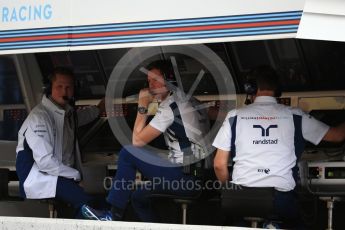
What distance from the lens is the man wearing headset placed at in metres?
5.62

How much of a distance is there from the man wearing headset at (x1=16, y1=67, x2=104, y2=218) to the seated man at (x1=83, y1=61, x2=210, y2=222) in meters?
0.35

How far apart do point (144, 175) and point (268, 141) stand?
3.59 feet

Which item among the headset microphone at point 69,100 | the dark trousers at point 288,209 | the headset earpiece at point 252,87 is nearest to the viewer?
the dark trousers at point 288,209

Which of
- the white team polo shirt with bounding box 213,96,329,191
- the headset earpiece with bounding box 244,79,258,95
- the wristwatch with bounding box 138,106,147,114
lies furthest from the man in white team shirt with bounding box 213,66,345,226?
the wristwatch with bounding box 138,106,147,114

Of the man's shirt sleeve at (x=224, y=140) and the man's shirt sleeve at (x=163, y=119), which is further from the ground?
the man's shirt sleeve at (x=163, y=119)

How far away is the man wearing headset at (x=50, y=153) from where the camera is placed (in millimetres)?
5617

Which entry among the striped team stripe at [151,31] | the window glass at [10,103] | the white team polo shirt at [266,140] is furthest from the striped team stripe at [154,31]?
the window glass at [10,103]

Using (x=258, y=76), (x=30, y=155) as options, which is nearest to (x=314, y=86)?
(x=258, y=76)

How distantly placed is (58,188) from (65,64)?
197 centimetres

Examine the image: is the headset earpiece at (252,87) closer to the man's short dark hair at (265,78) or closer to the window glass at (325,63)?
the man's short dark hair at (265,78)

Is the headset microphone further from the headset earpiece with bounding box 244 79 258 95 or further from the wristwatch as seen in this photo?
the headset earpiece with bounding box 244 79 258 95

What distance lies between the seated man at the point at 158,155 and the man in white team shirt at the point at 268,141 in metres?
0.49

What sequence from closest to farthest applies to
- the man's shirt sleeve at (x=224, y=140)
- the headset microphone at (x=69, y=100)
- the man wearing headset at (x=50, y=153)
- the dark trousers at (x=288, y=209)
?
the dark trousers at (x=288, y=209) < the man's shirt sleeve at (x=224, y=140) < the man wearing headset at (x=50, y=153) < the headset microphone at (x=69, y=100)

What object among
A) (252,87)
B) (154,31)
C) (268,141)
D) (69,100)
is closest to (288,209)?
(268,141)
